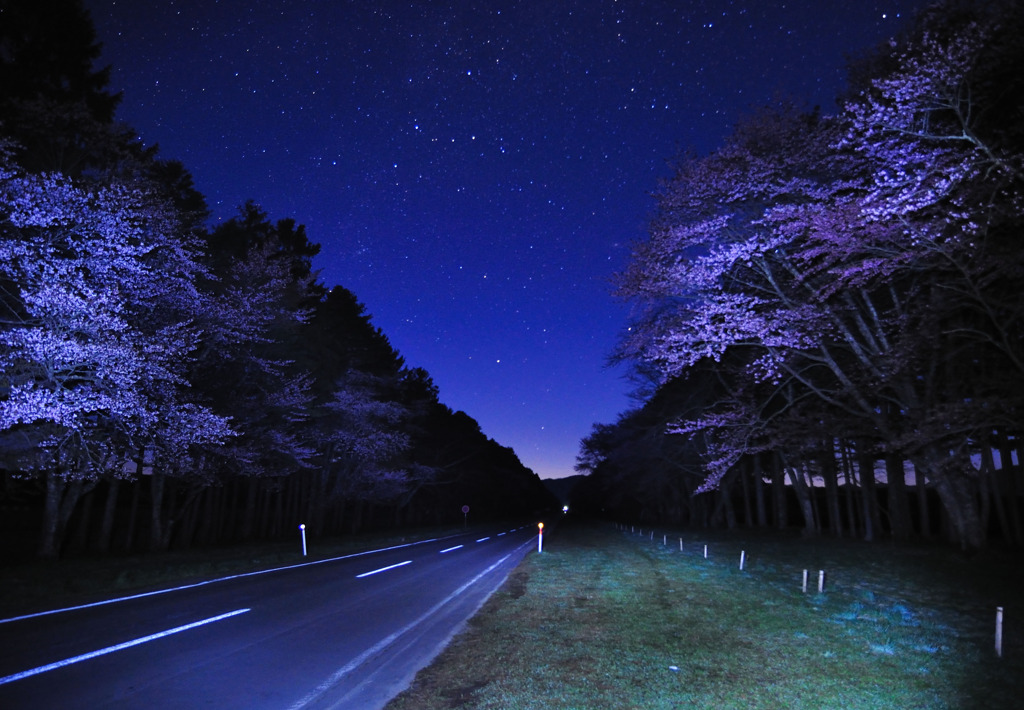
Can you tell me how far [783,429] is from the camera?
18609 millimetres

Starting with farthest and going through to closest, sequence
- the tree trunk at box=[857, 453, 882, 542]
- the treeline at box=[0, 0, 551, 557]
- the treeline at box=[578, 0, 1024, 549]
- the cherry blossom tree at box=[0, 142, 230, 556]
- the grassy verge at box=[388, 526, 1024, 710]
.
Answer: the tree trunk at box=[857, 453, 882, 542], the treeline at box=[0, 0, 551, 557], the cherry blossom tree at box=[0, 142, 230, 556], the treeline at box=[578, 0, 1024, 549], the grassy verge at box=[388, 526, 1024, 710]

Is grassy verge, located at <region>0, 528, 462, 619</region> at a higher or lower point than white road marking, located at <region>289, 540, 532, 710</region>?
lower

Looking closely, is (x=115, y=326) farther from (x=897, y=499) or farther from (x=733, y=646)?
(x=897, y=499)

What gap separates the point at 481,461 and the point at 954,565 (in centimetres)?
7703

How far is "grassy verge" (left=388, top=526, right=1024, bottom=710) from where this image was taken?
5.76 metres

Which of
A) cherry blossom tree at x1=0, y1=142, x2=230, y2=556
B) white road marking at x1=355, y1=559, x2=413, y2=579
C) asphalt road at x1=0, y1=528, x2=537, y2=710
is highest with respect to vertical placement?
cherry blossom tree at x1=0, y1=142, x2=230, y2=556

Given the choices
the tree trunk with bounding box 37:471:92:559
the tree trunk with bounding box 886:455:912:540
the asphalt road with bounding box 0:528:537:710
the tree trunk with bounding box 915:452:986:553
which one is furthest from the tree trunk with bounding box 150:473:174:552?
the tree trunk with bounding box 886:455:912:540

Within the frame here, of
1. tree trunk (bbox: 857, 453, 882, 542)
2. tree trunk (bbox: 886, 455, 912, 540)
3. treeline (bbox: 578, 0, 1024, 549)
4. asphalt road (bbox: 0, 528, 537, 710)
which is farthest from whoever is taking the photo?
tree trunk (bbox: 857, 453, 882, 542)

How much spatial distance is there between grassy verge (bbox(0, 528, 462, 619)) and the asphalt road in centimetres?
143

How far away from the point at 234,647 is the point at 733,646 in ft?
21.4

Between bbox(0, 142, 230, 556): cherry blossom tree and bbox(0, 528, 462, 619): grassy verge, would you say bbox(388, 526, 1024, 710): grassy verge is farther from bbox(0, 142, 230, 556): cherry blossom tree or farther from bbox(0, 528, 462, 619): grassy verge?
bbox(0, 142, 230, 556): cherry blossom tree

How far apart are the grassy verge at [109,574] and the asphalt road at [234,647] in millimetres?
1432

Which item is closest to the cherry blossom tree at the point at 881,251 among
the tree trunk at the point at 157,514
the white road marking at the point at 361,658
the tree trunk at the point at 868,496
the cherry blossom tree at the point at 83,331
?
the white road marking at the point at 361,658

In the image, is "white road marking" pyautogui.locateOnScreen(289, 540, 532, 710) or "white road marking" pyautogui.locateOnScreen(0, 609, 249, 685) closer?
"white road marking" pyautogui.locateOnScreen(289, 540, 532, 710)
